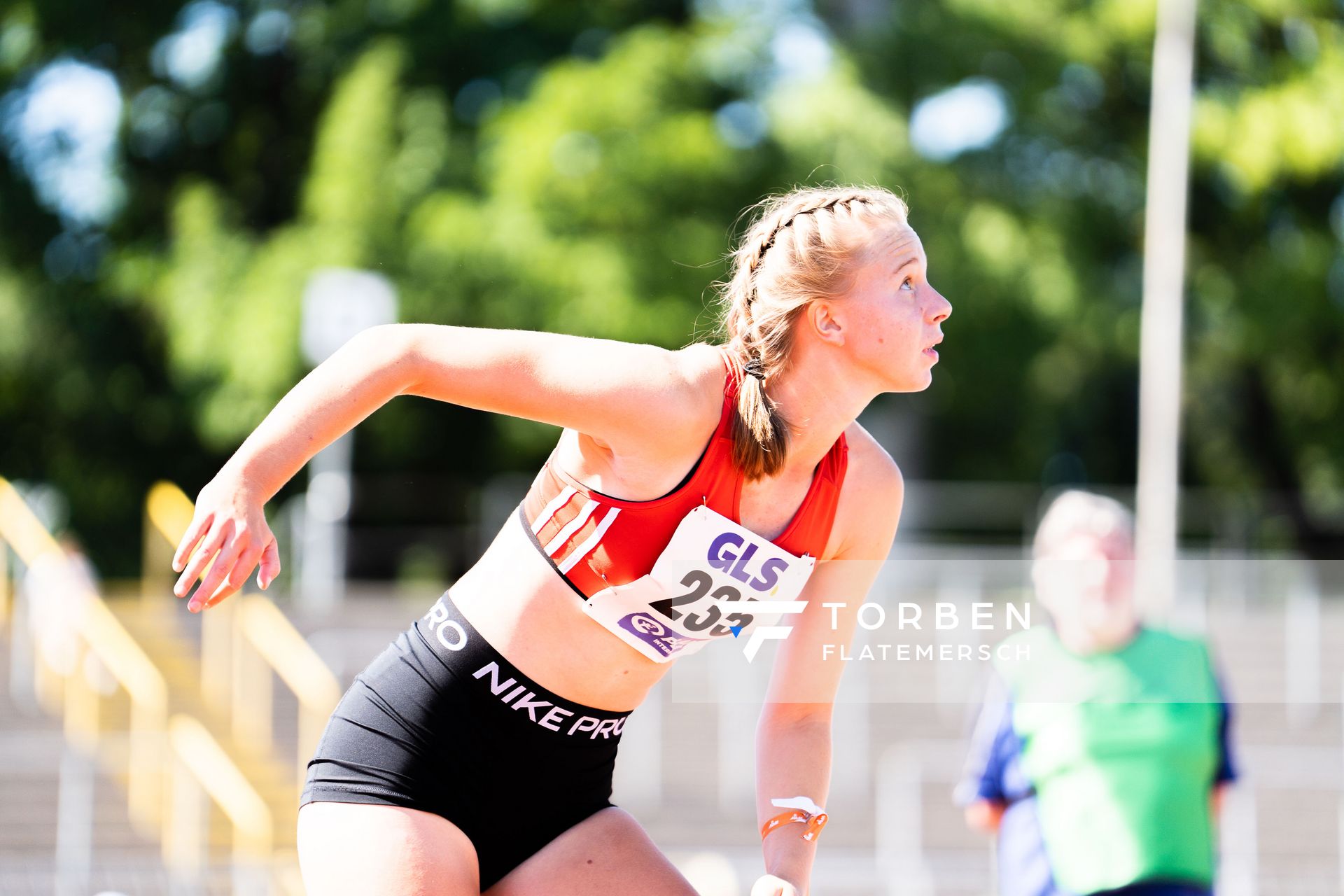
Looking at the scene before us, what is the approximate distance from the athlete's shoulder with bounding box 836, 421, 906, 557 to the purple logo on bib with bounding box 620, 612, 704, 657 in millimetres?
362

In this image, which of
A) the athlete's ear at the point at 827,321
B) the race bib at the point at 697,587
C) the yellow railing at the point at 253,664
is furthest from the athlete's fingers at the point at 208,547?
the yellow railing at the point at 253,664

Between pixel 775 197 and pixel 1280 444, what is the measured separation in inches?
1012

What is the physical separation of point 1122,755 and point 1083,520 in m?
0.63

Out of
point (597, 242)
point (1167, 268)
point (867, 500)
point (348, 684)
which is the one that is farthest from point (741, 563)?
point (597, 242)

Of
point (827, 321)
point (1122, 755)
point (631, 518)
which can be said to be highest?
point (827, 321)

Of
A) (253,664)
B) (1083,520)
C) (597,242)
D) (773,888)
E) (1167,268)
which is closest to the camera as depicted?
(773,888)

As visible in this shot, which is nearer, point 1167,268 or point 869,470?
point 869,470

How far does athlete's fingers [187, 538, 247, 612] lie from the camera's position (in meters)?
2.38

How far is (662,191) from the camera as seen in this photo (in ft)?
61.6

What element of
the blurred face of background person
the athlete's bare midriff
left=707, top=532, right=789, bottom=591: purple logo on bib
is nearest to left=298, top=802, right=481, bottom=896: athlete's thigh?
the athlete's bare midriff

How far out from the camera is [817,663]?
2.93 m

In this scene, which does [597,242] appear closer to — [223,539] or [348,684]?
[348,684]

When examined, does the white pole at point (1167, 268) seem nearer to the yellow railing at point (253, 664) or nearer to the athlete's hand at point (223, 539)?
the yellow railing at point (253, 664)

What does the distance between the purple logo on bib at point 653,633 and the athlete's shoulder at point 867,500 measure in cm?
36
